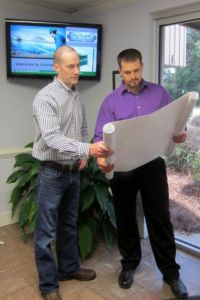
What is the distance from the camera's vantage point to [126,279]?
2.29 meters

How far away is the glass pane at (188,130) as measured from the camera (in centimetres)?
265

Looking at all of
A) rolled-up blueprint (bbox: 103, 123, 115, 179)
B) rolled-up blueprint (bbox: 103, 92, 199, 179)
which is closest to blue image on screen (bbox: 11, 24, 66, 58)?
rolled-up blueprint (bbox: 103, 92, 199, 179)

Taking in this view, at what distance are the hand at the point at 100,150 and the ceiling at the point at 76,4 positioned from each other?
1758 millimetres

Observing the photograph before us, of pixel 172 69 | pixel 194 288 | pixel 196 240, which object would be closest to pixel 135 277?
pixel 194 288

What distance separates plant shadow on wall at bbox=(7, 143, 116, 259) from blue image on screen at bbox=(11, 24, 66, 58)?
3.16 feet

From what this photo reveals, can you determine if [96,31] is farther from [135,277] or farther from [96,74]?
[135,277]

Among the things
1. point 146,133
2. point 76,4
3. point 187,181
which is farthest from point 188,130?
point 76,4

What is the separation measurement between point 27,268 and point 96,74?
182cm

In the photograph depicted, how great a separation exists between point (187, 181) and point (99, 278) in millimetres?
1099

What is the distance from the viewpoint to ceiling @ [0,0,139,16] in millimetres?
3020

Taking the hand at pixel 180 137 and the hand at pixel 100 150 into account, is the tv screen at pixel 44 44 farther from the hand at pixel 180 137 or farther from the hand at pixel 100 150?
the hand at pixel 100 150

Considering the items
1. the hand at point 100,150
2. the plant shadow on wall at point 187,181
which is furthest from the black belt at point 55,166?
the plant shadow on wall at point 187,181

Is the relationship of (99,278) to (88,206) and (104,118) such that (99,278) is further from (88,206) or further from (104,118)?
(104,118)

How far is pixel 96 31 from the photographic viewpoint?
3131 millimetres
